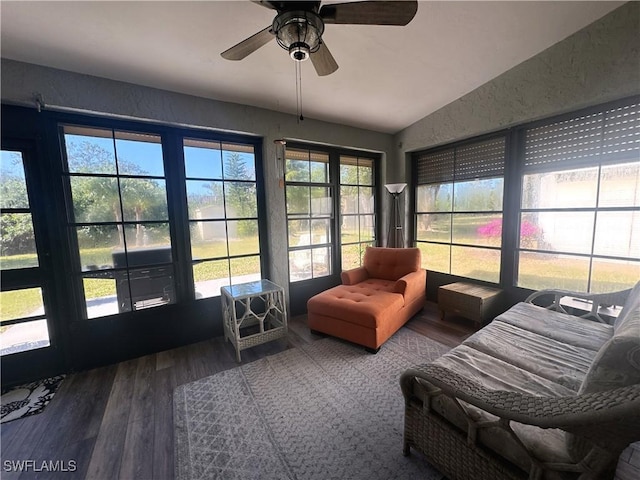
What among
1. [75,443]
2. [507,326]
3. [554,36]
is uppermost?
[554,36]

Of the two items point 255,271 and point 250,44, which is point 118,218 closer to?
point 255,271

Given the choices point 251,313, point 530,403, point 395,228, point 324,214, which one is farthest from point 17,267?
point 395,228

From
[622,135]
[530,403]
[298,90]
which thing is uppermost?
[298,90]

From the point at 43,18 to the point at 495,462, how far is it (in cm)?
332

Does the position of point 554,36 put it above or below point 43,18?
above

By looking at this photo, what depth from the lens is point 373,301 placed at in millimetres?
2543

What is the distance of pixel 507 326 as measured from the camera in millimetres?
1882

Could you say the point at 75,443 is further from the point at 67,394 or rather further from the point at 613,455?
the point at 613,455

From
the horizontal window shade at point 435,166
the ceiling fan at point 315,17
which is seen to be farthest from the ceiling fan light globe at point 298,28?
the horizontal window shade at point 435,166

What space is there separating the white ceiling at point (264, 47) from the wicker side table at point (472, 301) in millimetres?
2250

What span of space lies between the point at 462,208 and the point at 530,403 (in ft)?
9.23

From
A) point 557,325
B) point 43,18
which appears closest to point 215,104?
point 43,18

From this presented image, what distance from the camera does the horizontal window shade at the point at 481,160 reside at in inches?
116

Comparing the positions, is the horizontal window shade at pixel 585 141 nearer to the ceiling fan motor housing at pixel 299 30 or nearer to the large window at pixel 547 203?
the large window at pixel 547 203
